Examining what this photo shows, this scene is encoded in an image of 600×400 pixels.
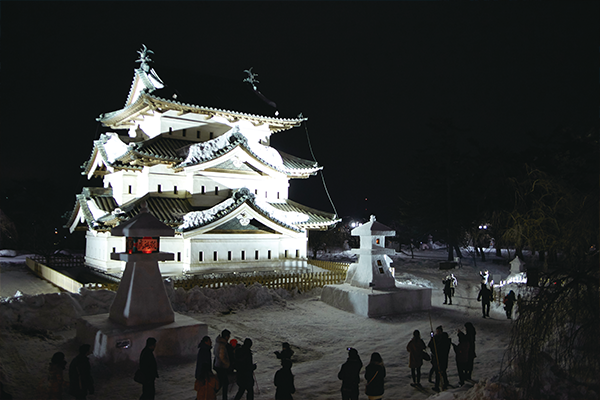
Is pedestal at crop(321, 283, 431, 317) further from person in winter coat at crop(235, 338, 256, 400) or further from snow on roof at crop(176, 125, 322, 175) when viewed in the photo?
snow on roof at crop(176, 125, 322, 175)

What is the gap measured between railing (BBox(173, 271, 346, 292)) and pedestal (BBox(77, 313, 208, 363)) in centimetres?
664

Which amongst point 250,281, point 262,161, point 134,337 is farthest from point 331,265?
point 134,337

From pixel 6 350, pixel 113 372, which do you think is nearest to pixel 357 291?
pixel 113 372

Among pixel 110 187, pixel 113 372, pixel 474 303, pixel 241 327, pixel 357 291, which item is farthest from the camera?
pixel 110 187

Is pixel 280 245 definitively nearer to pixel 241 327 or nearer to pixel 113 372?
pixel 241 327

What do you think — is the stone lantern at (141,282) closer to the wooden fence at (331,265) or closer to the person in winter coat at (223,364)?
the person in winter coat at (223,364)

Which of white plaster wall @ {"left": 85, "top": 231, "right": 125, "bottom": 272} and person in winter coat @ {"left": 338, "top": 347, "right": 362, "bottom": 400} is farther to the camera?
white plaster wall @ {"left": 85, "top": 231, "right": 125, "bottom": 272}

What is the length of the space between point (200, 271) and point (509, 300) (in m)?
14.8

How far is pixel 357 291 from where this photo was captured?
51.8ft

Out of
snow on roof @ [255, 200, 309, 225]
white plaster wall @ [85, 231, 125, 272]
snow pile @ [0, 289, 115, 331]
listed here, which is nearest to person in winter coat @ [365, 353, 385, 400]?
snow pile @ [0, 289, 115, 331]

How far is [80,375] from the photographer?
7207mm

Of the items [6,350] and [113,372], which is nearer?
[113,372]

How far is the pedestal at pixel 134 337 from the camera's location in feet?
30.0

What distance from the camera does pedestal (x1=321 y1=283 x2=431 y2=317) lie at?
49.4ft
